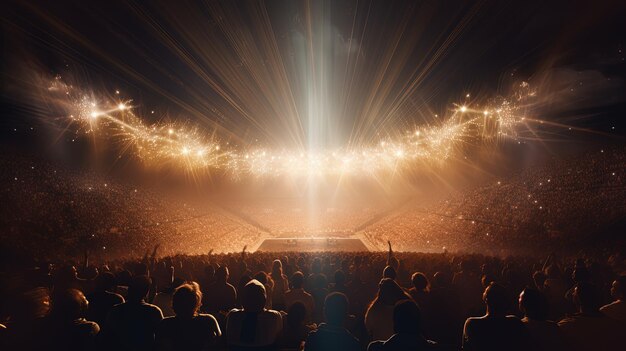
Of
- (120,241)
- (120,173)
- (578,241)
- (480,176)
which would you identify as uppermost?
(480,176)

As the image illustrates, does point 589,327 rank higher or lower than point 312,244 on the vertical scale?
lower

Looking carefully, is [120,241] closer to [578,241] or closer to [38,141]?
[38,141]

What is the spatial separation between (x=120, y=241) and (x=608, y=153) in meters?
38.9

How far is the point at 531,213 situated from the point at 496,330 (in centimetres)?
3041

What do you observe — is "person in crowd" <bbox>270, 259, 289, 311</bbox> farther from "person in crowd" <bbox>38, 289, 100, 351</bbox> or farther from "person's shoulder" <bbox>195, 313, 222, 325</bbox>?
"person in crowd" <bbox>38, 289, 100, 351</bbox>

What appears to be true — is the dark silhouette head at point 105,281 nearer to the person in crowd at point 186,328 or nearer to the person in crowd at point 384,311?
the person in crowd at point 186,328

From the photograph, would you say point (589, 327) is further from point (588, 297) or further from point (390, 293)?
point (390, 293)

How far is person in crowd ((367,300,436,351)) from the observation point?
9.64 feet

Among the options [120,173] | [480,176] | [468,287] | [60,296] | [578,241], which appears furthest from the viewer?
[480,176]

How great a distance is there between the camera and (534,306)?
3650 mm

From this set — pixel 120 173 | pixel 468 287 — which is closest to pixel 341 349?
pixel 468 287

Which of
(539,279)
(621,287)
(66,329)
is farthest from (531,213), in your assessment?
(66,329)

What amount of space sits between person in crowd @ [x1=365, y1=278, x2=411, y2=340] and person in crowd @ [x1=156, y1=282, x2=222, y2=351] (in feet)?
6.12

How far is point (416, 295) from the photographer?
5465mm
